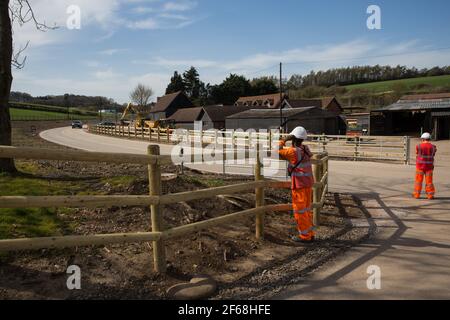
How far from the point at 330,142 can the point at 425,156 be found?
1256cm

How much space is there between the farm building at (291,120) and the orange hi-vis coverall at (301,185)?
34484 mm

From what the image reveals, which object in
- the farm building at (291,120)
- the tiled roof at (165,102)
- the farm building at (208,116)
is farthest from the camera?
the tiled roof at (165,102)

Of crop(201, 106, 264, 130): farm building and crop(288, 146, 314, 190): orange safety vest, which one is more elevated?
crop(201, 106, 264, 130): farm building

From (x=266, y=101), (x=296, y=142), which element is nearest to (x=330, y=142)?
(x=296, y=142)

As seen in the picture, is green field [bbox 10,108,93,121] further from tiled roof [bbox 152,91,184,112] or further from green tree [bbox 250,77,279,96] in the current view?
green tree [bbox 250,77,279,96]

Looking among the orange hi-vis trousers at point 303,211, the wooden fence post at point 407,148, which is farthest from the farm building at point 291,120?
the orange hi-vis trousers at point 303,211

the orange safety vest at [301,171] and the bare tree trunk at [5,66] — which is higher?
the bare tree trunk at [5,66]

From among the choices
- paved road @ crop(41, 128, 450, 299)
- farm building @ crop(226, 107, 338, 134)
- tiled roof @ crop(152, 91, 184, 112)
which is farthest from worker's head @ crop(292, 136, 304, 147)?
tiled roof @ crop(152, 91, 184, 112)

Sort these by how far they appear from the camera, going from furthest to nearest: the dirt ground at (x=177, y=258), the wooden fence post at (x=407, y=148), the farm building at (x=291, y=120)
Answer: the farm building at (x=291, y=120)
the wooden fence post at (x=407, y=148)
the dirt ground at (x=177, y=258)

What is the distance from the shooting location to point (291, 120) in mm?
41719

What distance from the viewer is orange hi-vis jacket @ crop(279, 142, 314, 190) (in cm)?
600

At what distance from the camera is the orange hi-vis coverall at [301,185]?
6.00m

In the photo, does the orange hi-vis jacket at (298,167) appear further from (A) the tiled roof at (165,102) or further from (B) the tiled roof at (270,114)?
(A) the tiled roof at (165,102)
